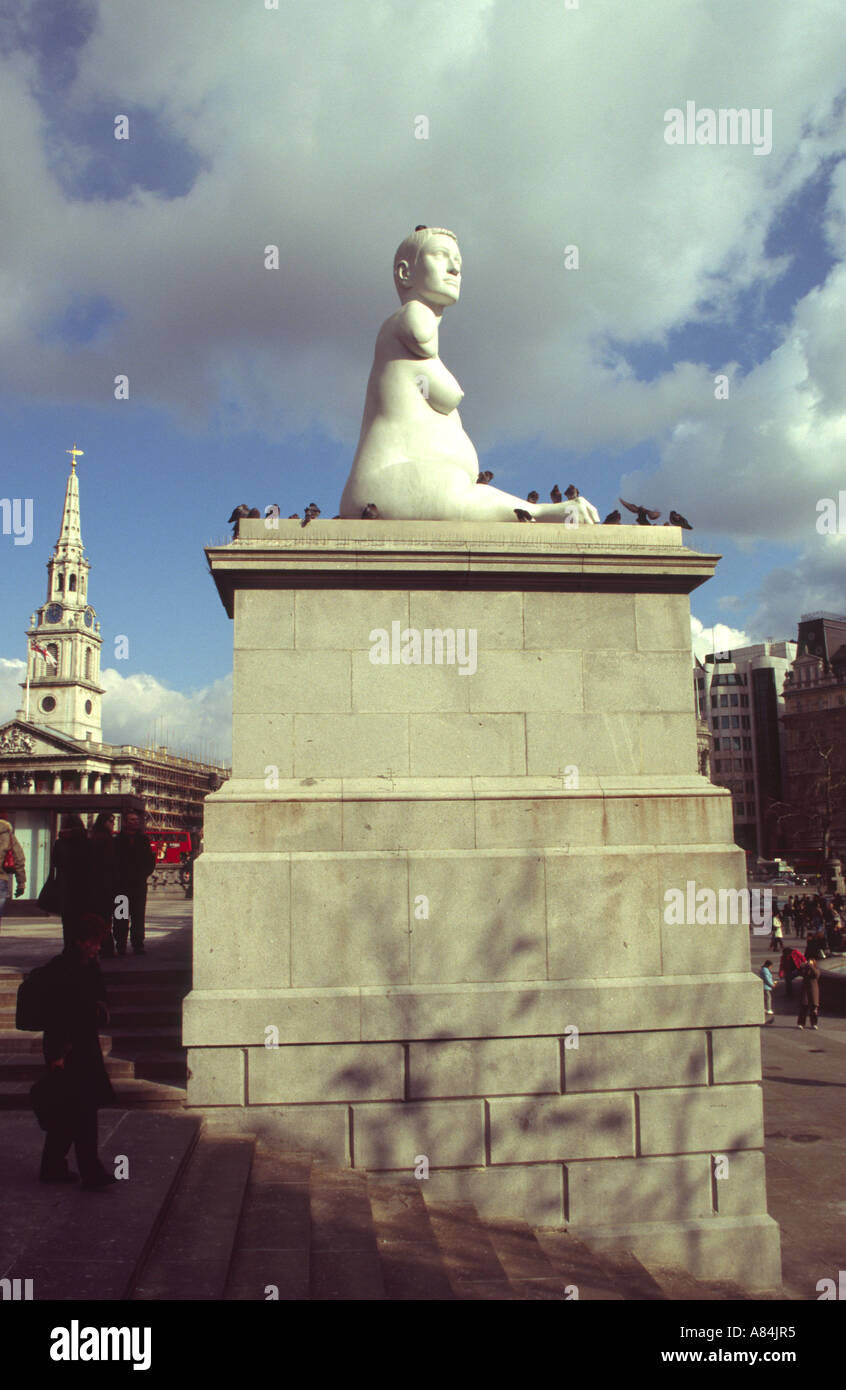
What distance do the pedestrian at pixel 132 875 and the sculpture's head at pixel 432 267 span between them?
7531 mm

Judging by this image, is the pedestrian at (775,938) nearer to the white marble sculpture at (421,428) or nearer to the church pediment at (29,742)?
the white marble sculpture at (421,428)

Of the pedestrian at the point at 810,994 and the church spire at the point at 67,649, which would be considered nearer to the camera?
the pedestrian at the point at 810,994

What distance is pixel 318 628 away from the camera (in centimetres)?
876

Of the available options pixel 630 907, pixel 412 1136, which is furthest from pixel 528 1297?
pixel 630 907

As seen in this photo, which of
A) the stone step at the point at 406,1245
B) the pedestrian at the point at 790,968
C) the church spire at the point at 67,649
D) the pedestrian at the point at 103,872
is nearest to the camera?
the stone step at the point at 406,1245

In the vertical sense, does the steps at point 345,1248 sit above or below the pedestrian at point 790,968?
above

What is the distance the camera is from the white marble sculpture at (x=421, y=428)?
31.1ft

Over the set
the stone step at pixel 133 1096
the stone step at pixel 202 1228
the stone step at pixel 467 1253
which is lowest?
the stone step at pixel 467 1253

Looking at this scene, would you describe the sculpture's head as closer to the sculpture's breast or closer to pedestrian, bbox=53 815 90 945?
the sculpture's breast

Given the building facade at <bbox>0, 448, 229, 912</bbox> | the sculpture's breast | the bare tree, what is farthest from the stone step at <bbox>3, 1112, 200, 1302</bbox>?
the building facade at <bbox>0, 448, 229, 912</bbox>

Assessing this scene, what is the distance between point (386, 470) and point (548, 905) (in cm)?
472

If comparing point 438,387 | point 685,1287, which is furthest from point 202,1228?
point 438,387

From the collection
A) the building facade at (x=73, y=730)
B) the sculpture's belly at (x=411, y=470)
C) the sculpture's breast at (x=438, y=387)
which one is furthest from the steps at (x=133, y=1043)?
the building facade at (x=73, y=730)
